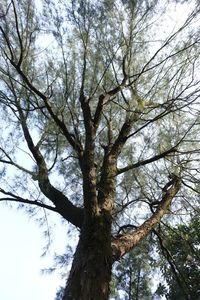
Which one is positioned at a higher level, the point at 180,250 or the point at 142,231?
the point at 180,250

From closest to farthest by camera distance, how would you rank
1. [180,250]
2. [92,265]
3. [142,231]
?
[92,265], [142,231], [180,250]

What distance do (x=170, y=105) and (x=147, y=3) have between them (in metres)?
0.81

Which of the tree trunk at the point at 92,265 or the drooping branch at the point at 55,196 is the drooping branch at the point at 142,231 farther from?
the drooping branch at the point at 55,196

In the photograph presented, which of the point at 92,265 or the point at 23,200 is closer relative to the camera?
the point at 92,265

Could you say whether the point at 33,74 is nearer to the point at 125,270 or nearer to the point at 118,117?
the point at 118,117

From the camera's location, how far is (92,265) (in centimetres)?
190

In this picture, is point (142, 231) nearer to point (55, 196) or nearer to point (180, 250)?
point (55, 196)

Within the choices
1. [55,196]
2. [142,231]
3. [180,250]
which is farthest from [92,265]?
[180,250]

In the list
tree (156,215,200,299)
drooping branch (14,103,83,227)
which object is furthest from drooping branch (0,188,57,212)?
tree (156,215,200,299)

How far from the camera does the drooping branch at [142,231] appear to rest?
213 centimetres

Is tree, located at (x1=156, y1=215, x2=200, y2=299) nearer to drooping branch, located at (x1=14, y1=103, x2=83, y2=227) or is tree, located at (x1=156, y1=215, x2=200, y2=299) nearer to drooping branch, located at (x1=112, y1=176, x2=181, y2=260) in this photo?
drooping branch, located at (x1=112, y1=176, x2=181, y2=260)

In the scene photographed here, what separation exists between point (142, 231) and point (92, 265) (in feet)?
1.89

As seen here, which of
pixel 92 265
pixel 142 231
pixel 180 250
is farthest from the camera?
pixel 180 250

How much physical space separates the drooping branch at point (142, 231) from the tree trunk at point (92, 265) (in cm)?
11
